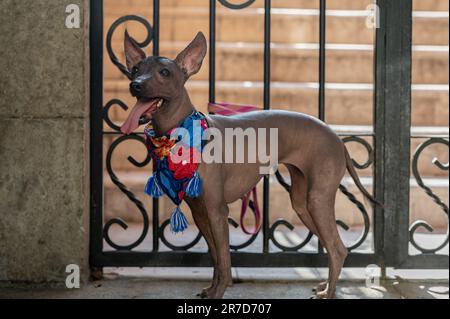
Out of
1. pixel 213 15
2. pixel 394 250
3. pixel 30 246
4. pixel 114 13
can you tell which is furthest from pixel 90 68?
pixel 114 13

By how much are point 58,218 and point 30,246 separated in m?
0.21

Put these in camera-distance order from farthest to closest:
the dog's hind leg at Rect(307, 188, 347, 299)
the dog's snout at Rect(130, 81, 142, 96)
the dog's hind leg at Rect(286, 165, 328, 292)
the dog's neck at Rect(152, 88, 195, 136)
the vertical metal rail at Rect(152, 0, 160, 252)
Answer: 1. the vertical metal rail at Rect(152, 0, 160, 252)
2. the dog's hind leg at Rect(286, 165, 328, 292)
3. the dog's hind leg at Rect(307, 188, 347, 299)
4. the dog's neck at Rect(152, 88, 195, 136)
5. the dog's snout at Rect(130, 81, 142, 96)

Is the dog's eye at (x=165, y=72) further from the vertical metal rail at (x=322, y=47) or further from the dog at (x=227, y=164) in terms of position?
the vertical metal rail at (x=322, y=47)

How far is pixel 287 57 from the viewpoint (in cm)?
586

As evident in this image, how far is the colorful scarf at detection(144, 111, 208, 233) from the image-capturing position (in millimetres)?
2805

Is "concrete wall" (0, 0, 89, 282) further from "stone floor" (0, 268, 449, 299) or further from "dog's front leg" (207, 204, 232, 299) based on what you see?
"dog's front leg" (207, 204, 232, 299)

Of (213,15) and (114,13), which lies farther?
(114,13)

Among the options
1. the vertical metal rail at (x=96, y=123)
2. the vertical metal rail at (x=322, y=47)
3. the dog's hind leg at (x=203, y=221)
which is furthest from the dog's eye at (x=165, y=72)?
the vertical metal rail at (x=322, y=47)

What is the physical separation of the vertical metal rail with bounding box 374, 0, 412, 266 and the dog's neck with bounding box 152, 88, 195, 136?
4.28 ft

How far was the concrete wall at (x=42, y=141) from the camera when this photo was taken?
136 inches

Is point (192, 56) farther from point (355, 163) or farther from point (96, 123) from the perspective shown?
point (355, 163)

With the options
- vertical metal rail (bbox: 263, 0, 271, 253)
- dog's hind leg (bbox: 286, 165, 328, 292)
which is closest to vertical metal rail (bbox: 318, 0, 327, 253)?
vertical metal rail (bbox: 263, 0, 271, 253)

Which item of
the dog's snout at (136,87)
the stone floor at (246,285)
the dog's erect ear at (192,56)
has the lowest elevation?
the stone floor at (246,285)

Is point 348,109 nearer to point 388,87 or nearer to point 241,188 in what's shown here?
point 388,87
